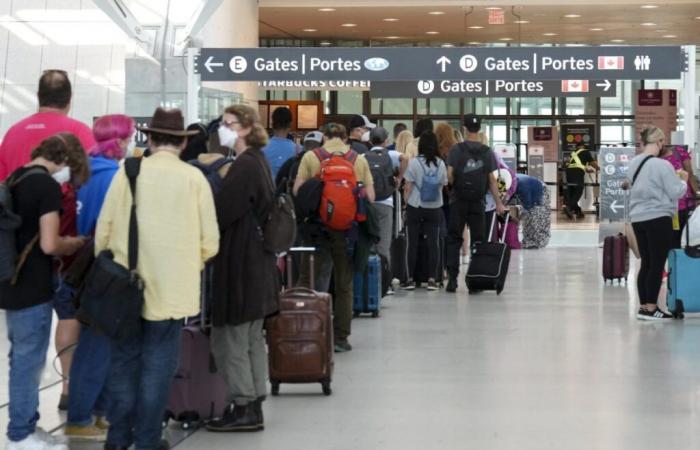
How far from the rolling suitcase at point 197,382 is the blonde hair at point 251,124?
0.68m

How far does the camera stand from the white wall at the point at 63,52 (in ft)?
70.3

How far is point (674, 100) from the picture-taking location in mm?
27234

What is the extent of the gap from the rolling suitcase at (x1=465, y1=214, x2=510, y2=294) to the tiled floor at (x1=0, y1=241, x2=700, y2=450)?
0.81 metres

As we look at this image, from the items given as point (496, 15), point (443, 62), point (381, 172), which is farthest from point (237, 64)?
point (496, 15)

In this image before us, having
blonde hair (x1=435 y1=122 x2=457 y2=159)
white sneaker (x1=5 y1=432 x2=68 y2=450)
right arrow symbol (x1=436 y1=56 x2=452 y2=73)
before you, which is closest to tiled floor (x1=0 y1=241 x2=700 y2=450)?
white sneaker (x1=5 y1=432 x2=68 y2=450)

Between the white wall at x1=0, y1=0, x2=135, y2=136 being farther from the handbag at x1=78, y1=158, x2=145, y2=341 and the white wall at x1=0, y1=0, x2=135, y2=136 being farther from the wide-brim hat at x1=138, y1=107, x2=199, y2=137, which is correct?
the handbag at x1=78, y1=158, x2=145, y2=341

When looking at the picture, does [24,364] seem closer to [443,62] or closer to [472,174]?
[472,174]

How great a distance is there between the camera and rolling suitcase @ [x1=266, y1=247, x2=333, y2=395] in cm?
802

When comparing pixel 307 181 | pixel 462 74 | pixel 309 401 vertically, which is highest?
pixel 462 74

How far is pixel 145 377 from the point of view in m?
6.32

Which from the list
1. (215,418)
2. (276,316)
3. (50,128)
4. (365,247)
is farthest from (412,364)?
(50,128)

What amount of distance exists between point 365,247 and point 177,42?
31.9 ft

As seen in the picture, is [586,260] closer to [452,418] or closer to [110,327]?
[452,418]

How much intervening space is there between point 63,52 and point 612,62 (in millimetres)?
9176
